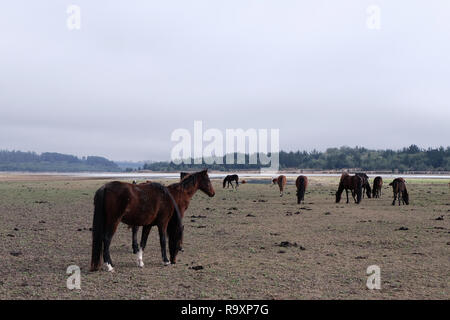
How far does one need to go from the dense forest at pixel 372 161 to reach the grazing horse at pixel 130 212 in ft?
526

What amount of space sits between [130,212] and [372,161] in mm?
180954

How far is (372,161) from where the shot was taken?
176 meters

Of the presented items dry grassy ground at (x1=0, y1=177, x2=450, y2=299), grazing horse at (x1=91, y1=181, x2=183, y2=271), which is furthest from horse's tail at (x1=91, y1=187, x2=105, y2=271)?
dry grassy ground at (x1=0, y1=177, x2=450, y2=299)

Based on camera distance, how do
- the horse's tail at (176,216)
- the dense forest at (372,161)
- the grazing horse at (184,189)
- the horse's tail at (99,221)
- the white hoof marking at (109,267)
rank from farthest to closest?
the dense forest at (372,161) < the grazing horse at (184,189) < the horse's tail at (176,216) < the white hoof marking at (109,267) < the horse's tail at (99,221)

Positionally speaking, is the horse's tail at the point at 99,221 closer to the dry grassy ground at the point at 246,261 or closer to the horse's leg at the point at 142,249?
the dry grassy ground at the point at 246,261

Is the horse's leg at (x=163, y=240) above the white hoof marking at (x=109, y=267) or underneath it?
above

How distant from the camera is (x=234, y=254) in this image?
11.9 m

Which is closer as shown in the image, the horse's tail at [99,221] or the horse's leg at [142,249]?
the horse's tail at [99,221]

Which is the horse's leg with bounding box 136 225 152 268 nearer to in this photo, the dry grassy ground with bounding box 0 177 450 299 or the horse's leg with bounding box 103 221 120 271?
the dry grassy ground with bounding box 0 177 450 299

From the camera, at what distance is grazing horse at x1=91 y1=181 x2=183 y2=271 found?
9.27m

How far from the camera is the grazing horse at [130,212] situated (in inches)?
365

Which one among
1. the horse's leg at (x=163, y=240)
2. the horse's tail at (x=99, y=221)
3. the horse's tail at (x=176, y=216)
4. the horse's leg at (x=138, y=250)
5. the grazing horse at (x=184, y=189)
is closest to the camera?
the horse's tail at (x=99, y=221)

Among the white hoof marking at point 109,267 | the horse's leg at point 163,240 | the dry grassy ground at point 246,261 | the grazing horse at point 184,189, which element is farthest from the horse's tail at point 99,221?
the horse's leg at point 163,240

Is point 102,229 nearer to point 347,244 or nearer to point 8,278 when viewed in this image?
point 8,278
